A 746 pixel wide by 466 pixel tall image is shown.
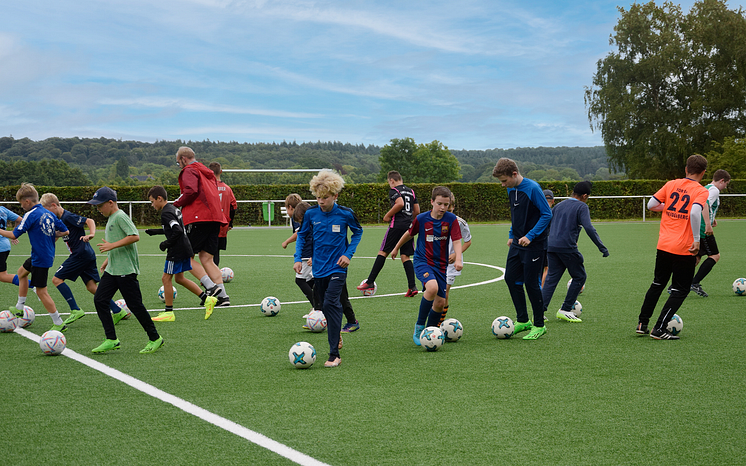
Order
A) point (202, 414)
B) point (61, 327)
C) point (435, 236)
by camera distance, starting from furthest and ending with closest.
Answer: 1. point (61, 327)
2. point (435, 236)
3. point (202, 414)

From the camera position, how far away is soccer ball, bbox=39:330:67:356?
20.6ft

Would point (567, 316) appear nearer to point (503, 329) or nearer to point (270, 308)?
point (503, 329)

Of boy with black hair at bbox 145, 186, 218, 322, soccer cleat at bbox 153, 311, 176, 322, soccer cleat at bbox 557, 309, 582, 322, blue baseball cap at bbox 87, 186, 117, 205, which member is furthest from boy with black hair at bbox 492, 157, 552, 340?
soccer cleat at bbox 153, 311, 176, 322

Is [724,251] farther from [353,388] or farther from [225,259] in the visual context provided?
[353,388]

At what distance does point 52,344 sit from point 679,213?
6.65m

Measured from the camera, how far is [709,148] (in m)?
50.7

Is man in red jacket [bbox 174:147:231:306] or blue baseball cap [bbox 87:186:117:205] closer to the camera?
blue baseball cap [bbox 87:186:117:205]

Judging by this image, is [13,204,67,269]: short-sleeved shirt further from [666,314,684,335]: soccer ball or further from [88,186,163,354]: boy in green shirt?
[666,314,684,335]: soccer ball

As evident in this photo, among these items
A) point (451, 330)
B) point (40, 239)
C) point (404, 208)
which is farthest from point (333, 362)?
point (404, 208)

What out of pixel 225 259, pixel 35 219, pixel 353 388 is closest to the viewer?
pixel 353 388

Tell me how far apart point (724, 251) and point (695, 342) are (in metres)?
12.2

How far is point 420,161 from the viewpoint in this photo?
121 m

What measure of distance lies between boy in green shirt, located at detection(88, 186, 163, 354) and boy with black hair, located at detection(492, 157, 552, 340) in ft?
12.7

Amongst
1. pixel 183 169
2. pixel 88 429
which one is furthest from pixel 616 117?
pixel 88 429
